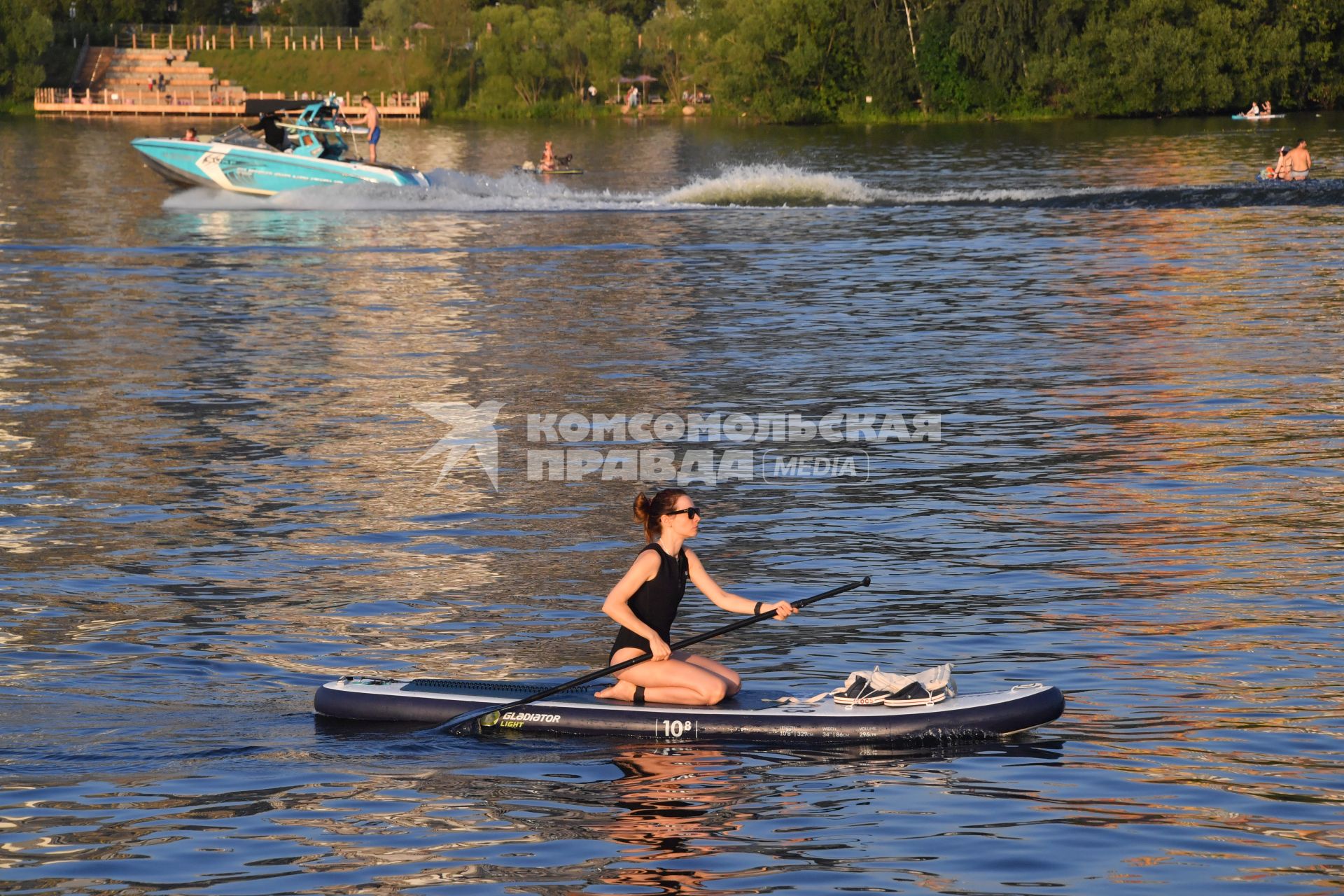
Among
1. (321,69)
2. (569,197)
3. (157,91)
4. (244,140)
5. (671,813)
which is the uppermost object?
(321,69)

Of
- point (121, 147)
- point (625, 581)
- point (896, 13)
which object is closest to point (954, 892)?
point (625, 581)

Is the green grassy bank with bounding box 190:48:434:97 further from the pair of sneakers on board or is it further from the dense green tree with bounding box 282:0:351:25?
the pair of sneakers on board

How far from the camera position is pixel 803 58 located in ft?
309

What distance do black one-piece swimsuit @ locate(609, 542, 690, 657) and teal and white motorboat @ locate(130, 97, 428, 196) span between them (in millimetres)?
38228

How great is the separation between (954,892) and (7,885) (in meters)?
4.68

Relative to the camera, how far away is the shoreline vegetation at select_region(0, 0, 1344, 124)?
8700cm

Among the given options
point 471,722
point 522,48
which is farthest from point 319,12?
point 471,722

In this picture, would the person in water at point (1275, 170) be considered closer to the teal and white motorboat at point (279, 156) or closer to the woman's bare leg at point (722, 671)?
the teal and white motorboat at point (279, 156)

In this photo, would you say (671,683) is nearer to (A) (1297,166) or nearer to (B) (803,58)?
(A) (1297,166)

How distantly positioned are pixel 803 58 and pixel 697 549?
8147cm

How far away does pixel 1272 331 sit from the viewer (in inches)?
1065

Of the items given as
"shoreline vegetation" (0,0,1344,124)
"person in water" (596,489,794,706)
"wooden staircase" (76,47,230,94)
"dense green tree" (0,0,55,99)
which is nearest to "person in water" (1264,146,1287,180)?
"shoreline vegetation" (0,0,1344,124)

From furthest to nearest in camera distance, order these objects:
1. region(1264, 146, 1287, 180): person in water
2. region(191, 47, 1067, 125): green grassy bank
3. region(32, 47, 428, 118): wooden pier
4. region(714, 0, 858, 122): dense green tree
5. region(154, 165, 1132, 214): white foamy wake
Result: region(32, 47, 428, 118): wooden pier → region(191, 47, 1067, 125): green grassy bank → region(714, 0, 858, 122): dense green tree → region(154, 165, 1132, 214): white foamy wake → region(1264, 146, 1287, 180): person in water

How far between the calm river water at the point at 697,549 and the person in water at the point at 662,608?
0.42m
